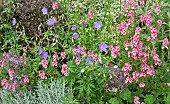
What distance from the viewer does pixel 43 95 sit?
3.48 meters

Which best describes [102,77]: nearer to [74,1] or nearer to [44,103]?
[44,103]

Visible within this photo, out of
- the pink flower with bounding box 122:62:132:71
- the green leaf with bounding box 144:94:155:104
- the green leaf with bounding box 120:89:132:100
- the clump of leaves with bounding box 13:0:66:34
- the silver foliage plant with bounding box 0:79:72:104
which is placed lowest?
the green leaf with bounding box 144:94:155:104

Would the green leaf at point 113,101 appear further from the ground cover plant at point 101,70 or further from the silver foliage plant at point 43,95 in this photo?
the silver foliage plant at point 43,95

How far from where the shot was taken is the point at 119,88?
3398 mm

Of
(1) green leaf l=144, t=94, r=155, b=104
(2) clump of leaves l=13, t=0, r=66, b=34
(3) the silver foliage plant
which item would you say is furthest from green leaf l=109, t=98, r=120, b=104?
(2) clump of leaves l=13, t=0, r=66, b=34

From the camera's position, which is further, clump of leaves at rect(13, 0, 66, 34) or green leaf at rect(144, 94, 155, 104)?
clump of leaves at rect(13, 0, 66, 34)

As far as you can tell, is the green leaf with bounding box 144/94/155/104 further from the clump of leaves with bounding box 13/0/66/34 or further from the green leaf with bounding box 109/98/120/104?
the clump of leaves with bounding box 13/0/66/34

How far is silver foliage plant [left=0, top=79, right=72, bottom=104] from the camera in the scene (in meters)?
3.45

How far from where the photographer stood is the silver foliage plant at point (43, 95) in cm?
345

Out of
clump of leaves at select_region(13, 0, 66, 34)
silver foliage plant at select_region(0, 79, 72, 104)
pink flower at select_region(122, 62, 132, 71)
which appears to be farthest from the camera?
clump of leaves at select_region(13, 0, 66, 34)

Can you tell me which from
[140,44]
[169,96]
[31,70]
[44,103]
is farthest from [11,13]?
[169,96]

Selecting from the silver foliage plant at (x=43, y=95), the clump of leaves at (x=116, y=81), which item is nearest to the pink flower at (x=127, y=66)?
the clump of leaves at (x=116, y=81)

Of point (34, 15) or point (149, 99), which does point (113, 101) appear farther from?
point (34, 15)

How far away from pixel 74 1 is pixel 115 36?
4.67 feet
